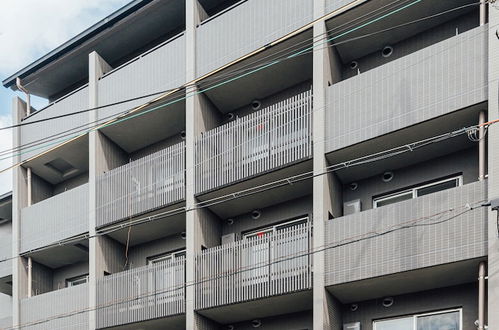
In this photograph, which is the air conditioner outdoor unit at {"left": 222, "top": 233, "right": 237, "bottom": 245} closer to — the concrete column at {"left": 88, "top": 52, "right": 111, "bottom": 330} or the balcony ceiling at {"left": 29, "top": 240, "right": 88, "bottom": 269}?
the concrete column at {"left": 88, "top": 52, "right": 111, "bottom": 330}

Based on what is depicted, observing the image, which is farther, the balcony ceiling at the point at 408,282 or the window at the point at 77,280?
the window at the point at 77,280

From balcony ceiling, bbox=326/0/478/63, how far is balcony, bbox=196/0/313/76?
0.94 meters

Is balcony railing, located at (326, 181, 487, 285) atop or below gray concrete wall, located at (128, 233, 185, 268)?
below

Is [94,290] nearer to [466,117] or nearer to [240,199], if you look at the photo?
[240,199]

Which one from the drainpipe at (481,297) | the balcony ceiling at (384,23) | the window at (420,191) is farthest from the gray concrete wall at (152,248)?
the drainpipe at (481,297)

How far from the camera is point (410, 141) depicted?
1480cm

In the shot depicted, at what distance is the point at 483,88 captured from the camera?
13.2 metres

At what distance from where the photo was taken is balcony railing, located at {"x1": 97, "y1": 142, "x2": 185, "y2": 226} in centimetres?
1842

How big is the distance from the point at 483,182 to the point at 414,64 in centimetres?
292

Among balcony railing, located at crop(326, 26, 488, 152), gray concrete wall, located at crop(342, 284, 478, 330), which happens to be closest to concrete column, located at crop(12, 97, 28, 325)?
gray concrete wall, located at crop(342, 284, 478, 330)

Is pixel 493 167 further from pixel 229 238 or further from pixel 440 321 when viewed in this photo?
pixel 229 238

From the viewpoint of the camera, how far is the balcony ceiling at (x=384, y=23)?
15250mm

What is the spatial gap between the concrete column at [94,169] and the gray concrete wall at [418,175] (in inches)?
294

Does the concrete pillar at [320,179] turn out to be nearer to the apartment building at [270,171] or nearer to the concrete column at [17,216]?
the apartment building at [270,171]
